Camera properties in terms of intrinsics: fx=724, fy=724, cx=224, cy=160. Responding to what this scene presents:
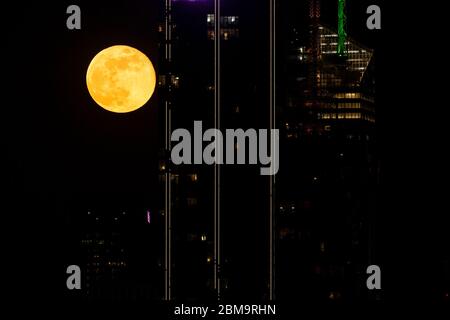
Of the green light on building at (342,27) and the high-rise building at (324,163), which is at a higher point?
the green light on building at (342,27)

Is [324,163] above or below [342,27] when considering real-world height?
below

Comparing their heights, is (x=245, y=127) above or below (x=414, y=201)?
above

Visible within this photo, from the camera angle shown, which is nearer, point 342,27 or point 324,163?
point 342,27

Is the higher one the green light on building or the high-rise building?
the green light on building

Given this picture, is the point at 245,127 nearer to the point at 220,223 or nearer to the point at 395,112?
the point at 220,223

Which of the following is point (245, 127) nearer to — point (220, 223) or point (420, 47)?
point (220, 223)
